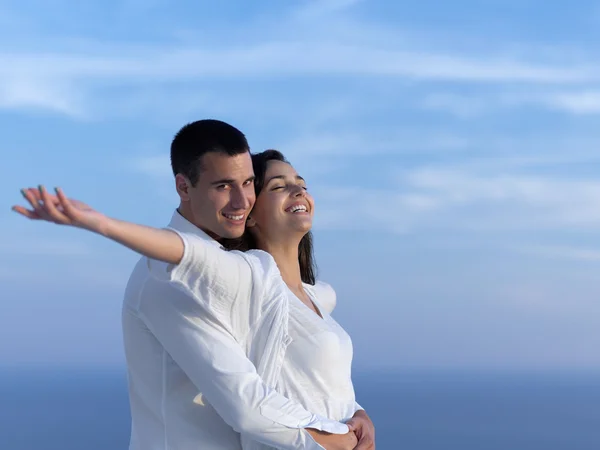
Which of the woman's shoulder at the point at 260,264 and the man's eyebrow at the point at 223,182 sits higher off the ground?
the man's eyebrow at the point at 223,182

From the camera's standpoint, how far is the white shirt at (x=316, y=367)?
12.1 feet

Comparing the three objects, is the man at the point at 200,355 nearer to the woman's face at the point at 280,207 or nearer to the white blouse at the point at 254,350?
the white blouse at the point at 254,350

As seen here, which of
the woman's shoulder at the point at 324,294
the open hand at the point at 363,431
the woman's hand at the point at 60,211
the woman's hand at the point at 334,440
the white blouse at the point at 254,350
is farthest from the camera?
the woman's shoulder at the point at 324,294

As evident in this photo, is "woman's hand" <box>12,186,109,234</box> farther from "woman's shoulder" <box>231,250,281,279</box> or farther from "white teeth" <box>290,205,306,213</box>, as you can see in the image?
"white teeth" <box>290,205,306,213</box>

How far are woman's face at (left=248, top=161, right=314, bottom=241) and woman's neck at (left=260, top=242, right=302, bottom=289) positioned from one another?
4 cm

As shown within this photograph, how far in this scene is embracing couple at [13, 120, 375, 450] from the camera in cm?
325

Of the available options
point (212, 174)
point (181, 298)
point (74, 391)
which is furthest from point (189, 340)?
point (74, 391)

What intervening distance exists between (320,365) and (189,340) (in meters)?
0.65

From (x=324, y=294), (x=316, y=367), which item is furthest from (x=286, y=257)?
(x=316, y=367)

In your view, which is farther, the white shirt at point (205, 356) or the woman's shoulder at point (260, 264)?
the woman's shoulder at point (260, 264)

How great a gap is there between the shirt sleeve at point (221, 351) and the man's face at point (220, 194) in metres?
0.28

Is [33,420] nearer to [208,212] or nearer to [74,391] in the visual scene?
[74,391]

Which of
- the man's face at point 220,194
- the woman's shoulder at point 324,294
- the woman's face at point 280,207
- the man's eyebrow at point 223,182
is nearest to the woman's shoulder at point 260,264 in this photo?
the man's face at point 220,194

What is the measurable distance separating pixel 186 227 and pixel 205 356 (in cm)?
54
